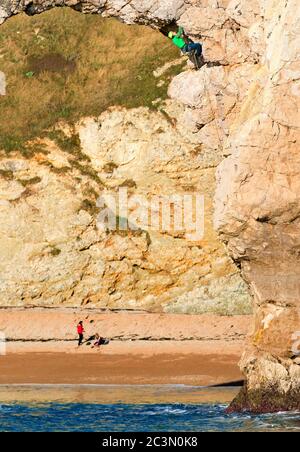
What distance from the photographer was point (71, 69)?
4484 cm

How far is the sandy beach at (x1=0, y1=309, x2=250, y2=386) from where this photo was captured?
3572 cm

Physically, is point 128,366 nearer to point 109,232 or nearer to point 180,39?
point 109,232

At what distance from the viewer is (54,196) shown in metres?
41.8

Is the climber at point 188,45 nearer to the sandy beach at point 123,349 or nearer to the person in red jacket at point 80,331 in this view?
the sandy beach at point 123,349

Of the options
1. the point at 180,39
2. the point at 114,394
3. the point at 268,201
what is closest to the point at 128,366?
the point at 114,394

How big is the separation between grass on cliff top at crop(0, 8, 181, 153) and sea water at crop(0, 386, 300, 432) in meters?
12.0

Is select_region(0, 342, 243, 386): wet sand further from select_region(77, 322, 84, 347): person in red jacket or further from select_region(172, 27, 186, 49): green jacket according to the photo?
select_region(172, 27, 186, 49): green jacket

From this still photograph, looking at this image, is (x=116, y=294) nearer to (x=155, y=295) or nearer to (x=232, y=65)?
(x=155, y=295)

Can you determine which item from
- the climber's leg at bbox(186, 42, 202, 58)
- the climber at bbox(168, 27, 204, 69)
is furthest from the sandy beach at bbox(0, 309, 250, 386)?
the climber's leg at bbox(186, 42, 202, 58)

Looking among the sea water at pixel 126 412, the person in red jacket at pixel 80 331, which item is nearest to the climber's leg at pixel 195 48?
the sea water at pixel 126 412

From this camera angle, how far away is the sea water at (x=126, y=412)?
26531mm

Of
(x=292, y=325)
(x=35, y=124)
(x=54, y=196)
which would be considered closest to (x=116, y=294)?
(x=54, y=196)

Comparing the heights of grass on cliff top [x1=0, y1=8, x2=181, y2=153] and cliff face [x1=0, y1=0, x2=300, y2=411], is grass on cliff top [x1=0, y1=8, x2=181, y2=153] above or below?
Result: above
